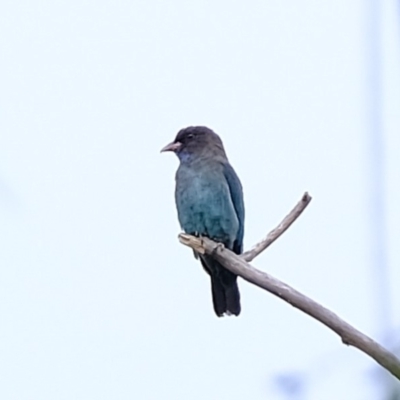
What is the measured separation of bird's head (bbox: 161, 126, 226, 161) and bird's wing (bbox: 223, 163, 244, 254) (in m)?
0.22

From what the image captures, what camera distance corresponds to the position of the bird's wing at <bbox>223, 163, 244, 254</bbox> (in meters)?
5.39

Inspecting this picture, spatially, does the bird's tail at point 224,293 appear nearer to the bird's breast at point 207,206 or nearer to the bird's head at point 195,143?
the bird's breast at point 207,206

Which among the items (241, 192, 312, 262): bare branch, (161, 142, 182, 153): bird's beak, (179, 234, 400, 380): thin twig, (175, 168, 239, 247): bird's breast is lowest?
(179, 234, 400, 380): thin twig

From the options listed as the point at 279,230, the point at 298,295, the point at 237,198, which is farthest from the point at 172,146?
the point at 298,295

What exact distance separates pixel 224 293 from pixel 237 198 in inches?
24.1

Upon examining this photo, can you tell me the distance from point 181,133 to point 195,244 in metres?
1.54

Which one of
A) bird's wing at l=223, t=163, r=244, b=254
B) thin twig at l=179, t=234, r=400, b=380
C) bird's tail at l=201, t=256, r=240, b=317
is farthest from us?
bird's wing at l=223, t=163, r=244, b=254

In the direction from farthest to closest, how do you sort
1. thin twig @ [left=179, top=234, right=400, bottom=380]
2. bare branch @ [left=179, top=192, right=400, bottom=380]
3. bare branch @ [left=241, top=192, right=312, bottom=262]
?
bare branch @ [left=241, top=192, right=312, bottom=262], thin twig @ [left=179, top=234, right=400, bottom=380], bare branch @ [left=179, top=192, right=400, bottom=380]

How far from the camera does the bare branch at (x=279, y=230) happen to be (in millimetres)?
3480

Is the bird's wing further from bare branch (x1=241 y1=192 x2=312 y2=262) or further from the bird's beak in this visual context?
bare branch (x1=241 y1=192 x2=312 y2=262)

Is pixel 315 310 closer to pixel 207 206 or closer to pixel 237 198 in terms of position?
pixel 207 206

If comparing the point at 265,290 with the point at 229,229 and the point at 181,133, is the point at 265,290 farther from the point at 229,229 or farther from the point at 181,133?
the point at 181,133

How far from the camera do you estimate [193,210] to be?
17.6 ft

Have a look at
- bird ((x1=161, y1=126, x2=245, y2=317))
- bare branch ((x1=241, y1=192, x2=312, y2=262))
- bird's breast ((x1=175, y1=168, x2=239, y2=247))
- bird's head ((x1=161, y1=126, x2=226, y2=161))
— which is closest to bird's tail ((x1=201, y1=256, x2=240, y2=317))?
bird ((x1=161, y1=126, x2=245, y2=317))
